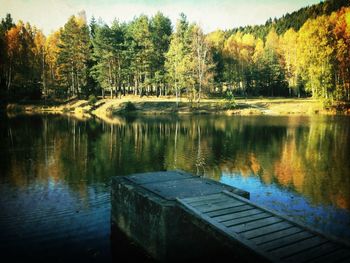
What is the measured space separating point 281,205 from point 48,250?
31.0 feet

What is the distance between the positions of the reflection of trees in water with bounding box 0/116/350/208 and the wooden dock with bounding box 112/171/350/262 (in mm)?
6430

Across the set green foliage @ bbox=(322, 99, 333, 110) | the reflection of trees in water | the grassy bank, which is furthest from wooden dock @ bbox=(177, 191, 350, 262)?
green foliage @ bbox=(322, 99, 333, 110)

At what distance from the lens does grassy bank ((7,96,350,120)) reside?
68625mm

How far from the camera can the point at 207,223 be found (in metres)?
8.51

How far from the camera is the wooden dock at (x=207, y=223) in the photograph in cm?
733

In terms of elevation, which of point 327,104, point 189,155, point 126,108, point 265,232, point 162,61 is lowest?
point 189,155

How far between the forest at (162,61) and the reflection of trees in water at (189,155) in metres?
30.1

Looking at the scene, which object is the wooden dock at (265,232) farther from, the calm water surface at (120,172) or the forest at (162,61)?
the forest at (162,61)

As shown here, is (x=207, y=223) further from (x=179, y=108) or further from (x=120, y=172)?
(x=179, y=108)

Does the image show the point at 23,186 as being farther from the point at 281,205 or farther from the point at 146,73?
the point at 146,73

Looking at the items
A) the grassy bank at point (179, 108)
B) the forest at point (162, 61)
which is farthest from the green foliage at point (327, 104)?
the forest at point (162, 61)

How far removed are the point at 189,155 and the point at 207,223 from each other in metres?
19.0

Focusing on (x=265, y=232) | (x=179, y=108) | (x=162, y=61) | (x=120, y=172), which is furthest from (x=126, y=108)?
(x=265, y=232)

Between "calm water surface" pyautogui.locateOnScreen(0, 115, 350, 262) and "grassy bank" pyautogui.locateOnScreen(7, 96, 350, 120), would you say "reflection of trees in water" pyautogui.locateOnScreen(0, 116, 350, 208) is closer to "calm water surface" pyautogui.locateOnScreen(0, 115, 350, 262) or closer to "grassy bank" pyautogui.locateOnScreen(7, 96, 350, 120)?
"calm water surface" pyautogui.locateOnScreen(0, 115, 350, 262)
